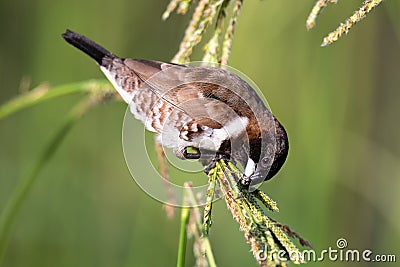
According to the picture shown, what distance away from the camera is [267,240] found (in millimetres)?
1488

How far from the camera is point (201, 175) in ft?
12.9

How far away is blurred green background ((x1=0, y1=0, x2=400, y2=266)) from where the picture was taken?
12.2 ft

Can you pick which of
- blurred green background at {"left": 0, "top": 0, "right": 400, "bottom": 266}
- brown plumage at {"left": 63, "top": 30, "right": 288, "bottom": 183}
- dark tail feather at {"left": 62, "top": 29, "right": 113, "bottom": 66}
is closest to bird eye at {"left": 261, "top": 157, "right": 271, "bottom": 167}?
brown plumage at {"left": 63, "top": 30, "right": 288, "bottom": 183}

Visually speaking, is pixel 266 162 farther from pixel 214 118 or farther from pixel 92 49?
pixel 92 49

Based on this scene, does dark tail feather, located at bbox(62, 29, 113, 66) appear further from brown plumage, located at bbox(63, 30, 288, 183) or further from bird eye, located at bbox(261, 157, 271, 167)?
bird eye, located at bbox(261, 157, 271, 167)

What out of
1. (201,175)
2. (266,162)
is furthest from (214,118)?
(201,175)

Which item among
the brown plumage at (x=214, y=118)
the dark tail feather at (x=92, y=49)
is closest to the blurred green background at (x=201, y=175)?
the dark tail feather at (x=92, y=49)

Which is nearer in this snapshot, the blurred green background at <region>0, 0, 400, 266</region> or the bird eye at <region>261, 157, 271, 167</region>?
the bird eye at <region>261, 157, 271, 167</region>

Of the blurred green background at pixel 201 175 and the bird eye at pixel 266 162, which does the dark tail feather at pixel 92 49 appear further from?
the blurred green background at pixel 201 175

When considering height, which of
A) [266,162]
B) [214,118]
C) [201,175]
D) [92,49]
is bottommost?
[266,162]

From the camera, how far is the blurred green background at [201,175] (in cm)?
373

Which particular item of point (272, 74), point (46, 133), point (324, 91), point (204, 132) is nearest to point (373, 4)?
point (204, 132)

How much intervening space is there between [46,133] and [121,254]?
43.3 inches

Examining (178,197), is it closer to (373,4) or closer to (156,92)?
(156,92)
